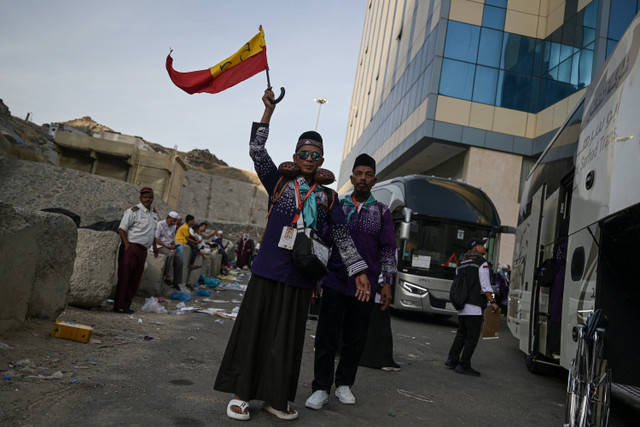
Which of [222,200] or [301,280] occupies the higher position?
[222,200]

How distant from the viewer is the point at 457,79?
24.3 m

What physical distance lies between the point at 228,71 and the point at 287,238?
2.32 metres

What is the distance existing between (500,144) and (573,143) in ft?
63.7

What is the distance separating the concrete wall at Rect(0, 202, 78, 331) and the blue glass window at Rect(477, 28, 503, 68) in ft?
74.1

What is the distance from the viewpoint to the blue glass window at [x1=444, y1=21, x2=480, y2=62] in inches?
955

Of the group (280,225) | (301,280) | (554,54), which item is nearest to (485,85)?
(554,54)

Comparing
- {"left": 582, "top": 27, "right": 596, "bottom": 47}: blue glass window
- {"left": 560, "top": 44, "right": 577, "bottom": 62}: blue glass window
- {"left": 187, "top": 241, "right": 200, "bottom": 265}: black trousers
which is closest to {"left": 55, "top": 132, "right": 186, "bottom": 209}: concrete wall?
{"left": 560, "top": 44, "right": 577, "bottom": 62}: blue glass window

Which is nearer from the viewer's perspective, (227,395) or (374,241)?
(227,395)

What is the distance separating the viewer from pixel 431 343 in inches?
367

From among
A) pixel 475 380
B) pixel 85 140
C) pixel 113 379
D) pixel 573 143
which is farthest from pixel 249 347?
pixel 85 140

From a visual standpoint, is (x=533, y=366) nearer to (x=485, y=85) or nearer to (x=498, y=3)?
(x=485, y=85)

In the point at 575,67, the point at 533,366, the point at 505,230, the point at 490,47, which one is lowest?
the point at 533,366

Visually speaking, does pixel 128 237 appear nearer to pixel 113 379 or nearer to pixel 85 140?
pixel 113 379

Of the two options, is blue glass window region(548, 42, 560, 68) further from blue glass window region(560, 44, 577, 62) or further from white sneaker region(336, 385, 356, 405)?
white sneaker region(336, 385, 356, 405)
